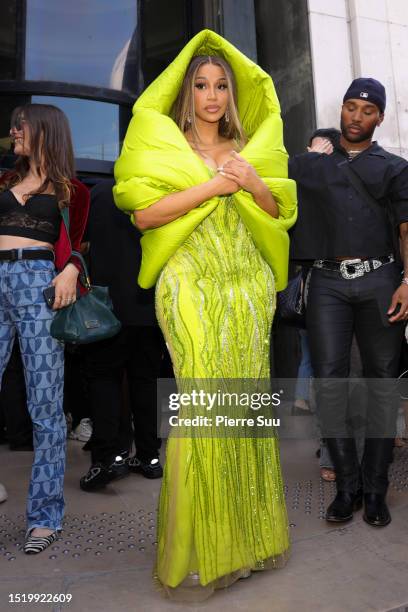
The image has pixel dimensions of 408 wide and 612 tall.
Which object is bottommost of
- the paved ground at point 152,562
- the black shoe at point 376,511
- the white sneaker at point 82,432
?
the paved ground at point 152,562

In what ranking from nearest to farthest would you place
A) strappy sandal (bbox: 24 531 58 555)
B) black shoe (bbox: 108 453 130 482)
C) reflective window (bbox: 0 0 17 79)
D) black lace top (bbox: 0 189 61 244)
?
strappy sandal (bbox: 24 531 58 555)
black lace top (bbox: 0 189 61 244)
black shoe (bbox: 108 453 130 482)
reflective window (bbox: 0 0 17 79)

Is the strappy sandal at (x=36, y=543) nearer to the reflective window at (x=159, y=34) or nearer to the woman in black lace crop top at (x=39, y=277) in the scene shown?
the woman in black lace crop top at (x=39, y=277)

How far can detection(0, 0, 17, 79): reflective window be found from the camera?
18.8ft

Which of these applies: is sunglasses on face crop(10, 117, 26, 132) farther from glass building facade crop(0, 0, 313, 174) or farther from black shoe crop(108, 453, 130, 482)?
glass building facade crop(0, 0, 313, 174)

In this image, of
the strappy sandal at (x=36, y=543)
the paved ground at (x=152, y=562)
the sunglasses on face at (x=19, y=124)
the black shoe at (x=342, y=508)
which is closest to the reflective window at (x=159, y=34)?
the sunglasses on face at (x=19, y=124)

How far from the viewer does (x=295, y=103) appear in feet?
17.7

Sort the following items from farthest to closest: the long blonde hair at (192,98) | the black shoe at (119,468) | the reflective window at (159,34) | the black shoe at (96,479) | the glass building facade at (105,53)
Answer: the reflective window at (159,34) → the glass building facade at (105,53) → the black shoe at (119,468) → the black shoe at (96,479) → the long blonde hair at (192,98)

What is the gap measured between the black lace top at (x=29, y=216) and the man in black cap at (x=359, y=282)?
4.19 feet

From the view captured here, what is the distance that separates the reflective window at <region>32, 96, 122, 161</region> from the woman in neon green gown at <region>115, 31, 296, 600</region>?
11.6 ft

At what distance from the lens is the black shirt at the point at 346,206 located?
3035mm

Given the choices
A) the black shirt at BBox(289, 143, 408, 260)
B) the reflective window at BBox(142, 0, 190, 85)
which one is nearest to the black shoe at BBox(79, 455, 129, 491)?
the black shirt at BBox(289, 143, 408, 260)

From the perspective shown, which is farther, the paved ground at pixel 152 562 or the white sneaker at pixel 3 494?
the white sneaker at pixel 3 494

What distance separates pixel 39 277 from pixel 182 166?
2.89ft

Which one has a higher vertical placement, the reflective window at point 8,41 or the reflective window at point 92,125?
the reflective window at point 8,41
